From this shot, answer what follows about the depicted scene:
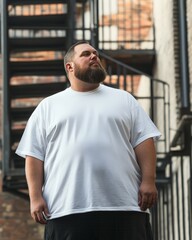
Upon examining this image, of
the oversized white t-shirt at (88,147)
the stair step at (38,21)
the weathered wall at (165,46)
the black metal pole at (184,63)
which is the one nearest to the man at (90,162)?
the oversized white t-shirt at (88,147)

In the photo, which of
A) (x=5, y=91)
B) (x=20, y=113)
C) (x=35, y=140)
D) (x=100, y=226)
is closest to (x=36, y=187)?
(x=35, y=140)

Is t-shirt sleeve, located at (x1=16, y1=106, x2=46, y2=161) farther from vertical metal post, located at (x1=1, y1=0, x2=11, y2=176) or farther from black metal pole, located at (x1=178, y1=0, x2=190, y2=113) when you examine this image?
vertical metal post, located at (x1=1, y1=0, x2=11, y2=176)

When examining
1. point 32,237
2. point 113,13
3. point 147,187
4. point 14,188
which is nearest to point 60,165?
point 147,187

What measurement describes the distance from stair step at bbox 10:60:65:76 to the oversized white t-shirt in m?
7.46

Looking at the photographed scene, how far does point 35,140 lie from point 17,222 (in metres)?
9.94

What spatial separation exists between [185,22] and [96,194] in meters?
6.05

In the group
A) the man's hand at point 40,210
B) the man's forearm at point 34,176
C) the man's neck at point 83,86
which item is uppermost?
the man's neck at point 83,86

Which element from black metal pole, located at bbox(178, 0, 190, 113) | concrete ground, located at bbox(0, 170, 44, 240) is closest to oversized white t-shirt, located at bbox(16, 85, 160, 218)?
black metal pole, located at bbox(178, 0, 190, 113)

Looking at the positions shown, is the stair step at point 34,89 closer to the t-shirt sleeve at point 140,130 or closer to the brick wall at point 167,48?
the brick wall at point 167,48

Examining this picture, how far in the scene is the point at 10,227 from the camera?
14.7 m

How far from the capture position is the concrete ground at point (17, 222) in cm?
1457

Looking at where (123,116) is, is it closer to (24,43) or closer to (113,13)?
(24,43)

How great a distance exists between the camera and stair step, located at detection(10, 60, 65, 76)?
40.7ft

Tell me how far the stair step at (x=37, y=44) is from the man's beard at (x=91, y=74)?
7.48 metres
